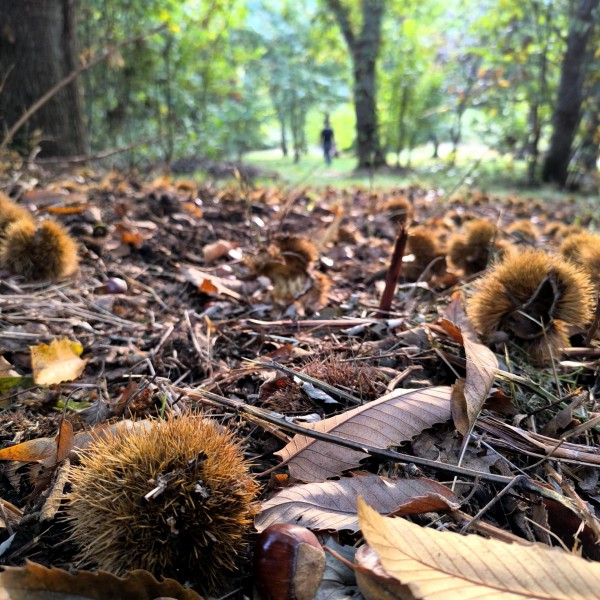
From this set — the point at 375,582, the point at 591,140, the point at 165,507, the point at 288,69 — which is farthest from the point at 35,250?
the point at 288,69

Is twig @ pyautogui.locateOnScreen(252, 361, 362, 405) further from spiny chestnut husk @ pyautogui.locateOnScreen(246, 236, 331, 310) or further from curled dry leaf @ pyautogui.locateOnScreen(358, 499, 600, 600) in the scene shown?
spiny chestnut husk @ pyautogui.locateOnScreen(246, 236, 331, 310)

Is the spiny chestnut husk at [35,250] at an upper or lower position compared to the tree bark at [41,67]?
lower

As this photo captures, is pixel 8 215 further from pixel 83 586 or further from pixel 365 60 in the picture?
pixel 365 60

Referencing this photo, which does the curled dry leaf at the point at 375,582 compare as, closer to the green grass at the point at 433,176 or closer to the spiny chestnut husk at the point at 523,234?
the spiny chestnut husk at the point at 523,234

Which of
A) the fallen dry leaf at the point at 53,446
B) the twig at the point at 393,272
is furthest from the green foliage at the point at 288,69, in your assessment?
the fallen dry leaf at the point at 53,446

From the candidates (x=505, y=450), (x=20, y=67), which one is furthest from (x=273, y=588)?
(x=20, y=67)

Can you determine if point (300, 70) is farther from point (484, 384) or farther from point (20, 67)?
point (484, 384)

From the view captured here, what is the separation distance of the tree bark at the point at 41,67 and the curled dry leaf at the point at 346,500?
14.4 ft

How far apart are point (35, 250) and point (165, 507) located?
5.98 ft

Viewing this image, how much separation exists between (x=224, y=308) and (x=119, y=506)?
1455 millimetres

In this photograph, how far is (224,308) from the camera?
229cm

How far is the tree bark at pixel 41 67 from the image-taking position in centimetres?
444

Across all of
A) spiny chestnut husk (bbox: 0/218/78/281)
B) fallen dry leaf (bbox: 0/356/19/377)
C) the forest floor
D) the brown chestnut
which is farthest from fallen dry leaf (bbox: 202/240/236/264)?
the brown chestnut

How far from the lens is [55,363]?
1.60m
